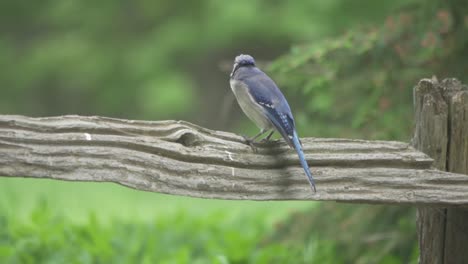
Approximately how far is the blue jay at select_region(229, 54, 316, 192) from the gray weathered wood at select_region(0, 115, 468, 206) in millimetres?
207

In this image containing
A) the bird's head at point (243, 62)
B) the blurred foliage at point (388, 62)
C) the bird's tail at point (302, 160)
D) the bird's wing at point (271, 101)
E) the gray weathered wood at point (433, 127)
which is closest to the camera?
the bird's tail at point (302, 160)

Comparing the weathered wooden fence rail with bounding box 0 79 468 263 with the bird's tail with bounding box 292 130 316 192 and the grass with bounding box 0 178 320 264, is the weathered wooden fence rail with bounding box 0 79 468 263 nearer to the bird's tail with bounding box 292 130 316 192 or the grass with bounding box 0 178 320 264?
the bird's tail with bounding box 292 130 316 192

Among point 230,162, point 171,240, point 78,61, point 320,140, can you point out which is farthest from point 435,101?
point 78,61

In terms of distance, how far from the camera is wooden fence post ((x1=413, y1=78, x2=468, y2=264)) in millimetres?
4316

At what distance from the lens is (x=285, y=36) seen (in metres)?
15.4

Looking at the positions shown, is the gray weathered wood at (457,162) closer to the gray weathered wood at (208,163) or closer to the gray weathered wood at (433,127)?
the gray weathered wood at (433,127)

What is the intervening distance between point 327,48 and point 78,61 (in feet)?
35.2

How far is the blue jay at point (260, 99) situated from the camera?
4492 mm

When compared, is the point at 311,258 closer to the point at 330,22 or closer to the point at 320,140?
the point at 320,140

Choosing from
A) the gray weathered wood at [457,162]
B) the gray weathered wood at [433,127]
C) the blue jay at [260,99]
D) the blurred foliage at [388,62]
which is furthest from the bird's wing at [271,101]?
the blurred foliage at [388,62]

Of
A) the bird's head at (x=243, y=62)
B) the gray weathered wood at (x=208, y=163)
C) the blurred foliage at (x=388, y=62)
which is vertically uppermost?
the blurred foliage at (x=388, y=62)

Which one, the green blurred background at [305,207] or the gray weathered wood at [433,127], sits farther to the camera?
the green blurred background at [305,207]

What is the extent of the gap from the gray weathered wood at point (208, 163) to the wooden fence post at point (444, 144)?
0.42 feet

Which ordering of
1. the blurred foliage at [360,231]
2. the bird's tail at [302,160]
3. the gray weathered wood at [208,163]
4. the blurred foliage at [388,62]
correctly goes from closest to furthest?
the gray weathered wood at [208,163] < the bird's tail at [302,160] < the blurred foliage at [388,62] < the blurred foliage at [360,231]
